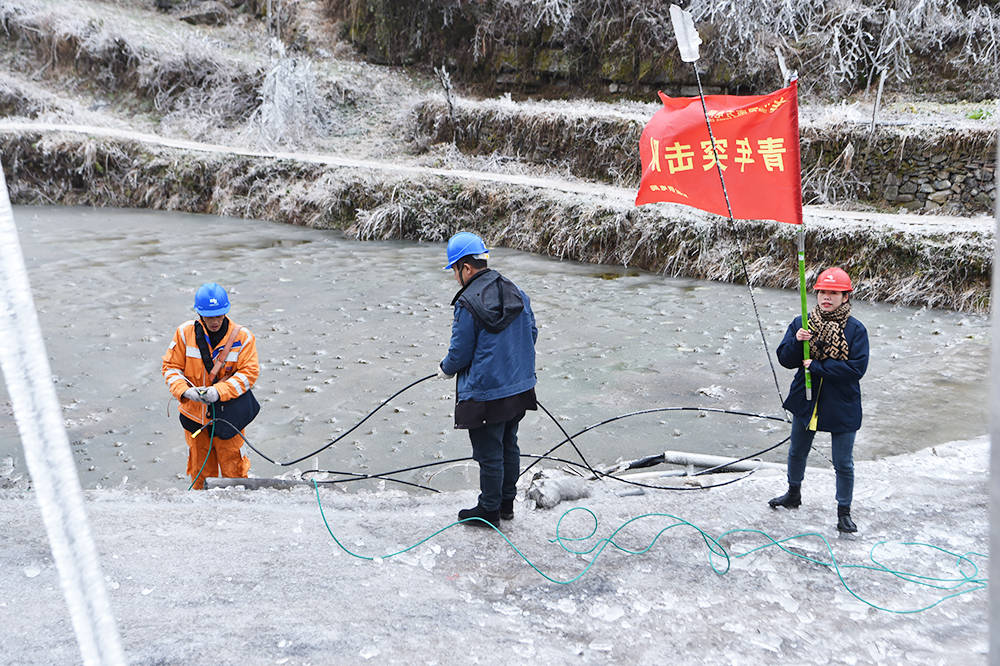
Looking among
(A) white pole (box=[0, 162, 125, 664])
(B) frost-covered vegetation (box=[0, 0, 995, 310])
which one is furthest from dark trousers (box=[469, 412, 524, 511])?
(B) frost-covered vegetation (box=[0, 0, 995, 310])

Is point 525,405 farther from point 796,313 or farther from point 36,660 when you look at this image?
point 796,313

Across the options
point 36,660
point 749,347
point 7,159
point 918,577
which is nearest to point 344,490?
point 36,660

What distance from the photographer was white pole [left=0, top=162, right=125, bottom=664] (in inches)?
53.6

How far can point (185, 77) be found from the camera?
2564 centimetres

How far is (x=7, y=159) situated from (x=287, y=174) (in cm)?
794

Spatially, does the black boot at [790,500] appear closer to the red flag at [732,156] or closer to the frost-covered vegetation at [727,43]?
the red flag at [732,156]

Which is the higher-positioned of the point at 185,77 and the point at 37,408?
the point at 185,77

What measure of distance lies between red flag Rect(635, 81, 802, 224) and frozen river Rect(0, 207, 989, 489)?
104 inches

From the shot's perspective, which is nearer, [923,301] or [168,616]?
[168,616]

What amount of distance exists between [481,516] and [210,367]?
2.19 meters

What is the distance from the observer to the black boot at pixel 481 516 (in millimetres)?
4973

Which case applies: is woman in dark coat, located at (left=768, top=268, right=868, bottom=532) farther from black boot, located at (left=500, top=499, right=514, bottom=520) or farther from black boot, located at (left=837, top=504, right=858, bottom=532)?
black boot, located at (left=500, top=499, right=514, bottom=520)

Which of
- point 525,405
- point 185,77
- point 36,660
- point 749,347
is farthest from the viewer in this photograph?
point 185,77

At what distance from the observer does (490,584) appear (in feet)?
14.3
